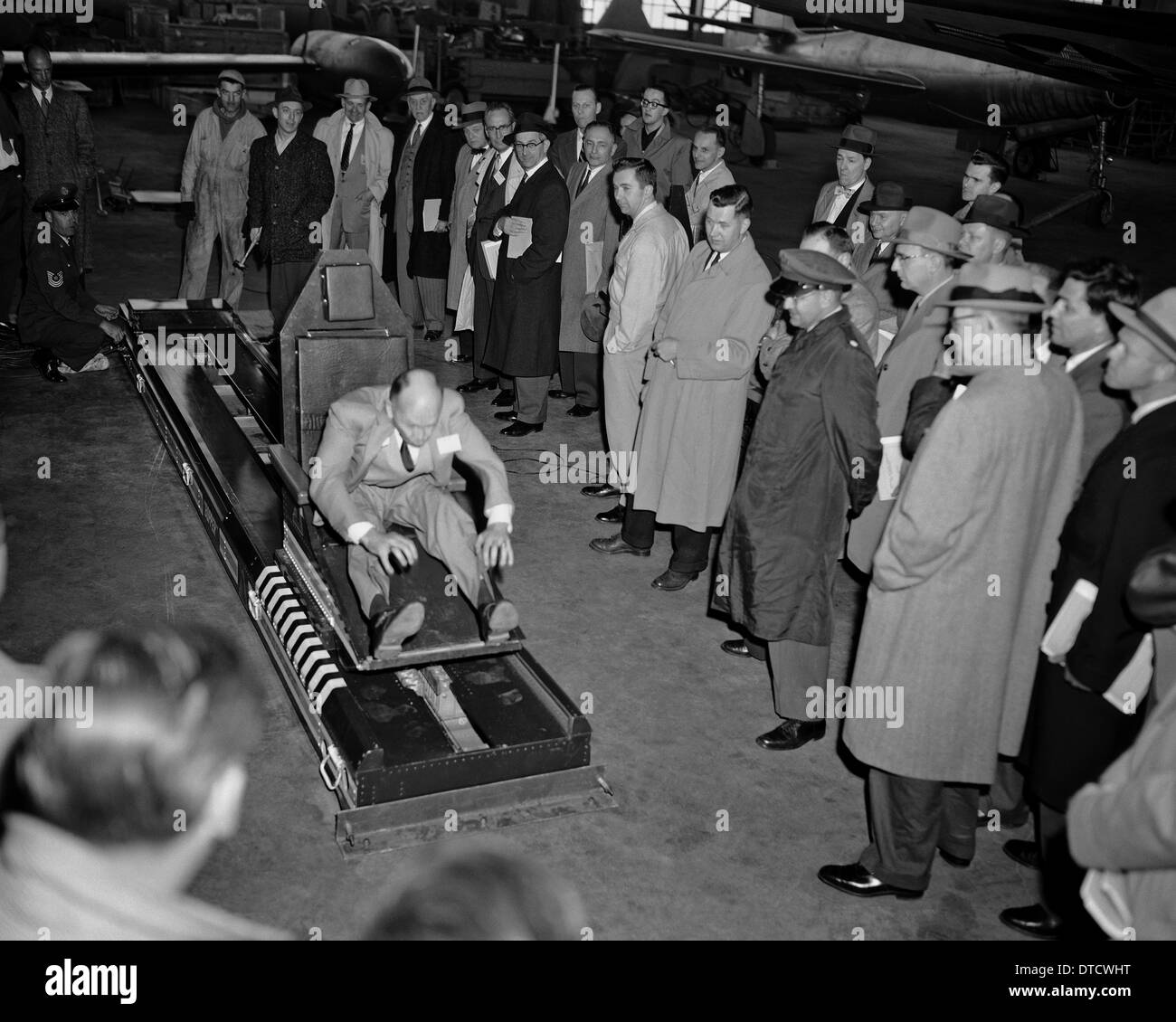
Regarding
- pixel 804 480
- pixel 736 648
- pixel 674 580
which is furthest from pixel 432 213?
pixel 804 480

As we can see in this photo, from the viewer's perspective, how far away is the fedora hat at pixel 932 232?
517cm

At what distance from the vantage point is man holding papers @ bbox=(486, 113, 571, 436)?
26.9 ft

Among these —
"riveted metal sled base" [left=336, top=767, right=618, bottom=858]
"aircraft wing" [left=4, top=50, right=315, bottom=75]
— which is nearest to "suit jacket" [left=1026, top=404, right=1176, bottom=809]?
"riveted metal sled base" [left=336, top=767, right=618, bottom=858]

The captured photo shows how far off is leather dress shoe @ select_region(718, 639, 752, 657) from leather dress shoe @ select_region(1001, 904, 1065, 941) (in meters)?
2.02

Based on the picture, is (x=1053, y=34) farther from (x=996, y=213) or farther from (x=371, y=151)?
(x=996, y=213)

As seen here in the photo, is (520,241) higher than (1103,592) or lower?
higher

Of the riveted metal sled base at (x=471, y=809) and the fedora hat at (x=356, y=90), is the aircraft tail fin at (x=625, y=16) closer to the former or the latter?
the fedora hat at (x=356, y=90)

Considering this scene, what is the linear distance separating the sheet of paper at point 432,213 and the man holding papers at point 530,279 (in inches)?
58.8

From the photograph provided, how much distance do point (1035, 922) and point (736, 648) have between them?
7.02 ft

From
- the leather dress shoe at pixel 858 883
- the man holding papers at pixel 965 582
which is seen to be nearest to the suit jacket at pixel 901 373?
the man holding papers at pixel 965 582

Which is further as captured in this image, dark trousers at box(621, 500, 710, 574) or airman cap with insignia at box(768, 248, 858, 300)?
dark trousers at box(621, 500, 710, 574)

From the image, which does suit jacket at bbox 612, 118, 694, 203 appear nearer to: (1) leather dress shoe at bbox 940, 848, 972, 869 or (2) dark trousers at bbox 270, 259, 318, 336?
(2) dark trousers at bbox 270, 259, 318, 336

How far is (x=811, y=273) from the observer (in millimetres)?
4801
